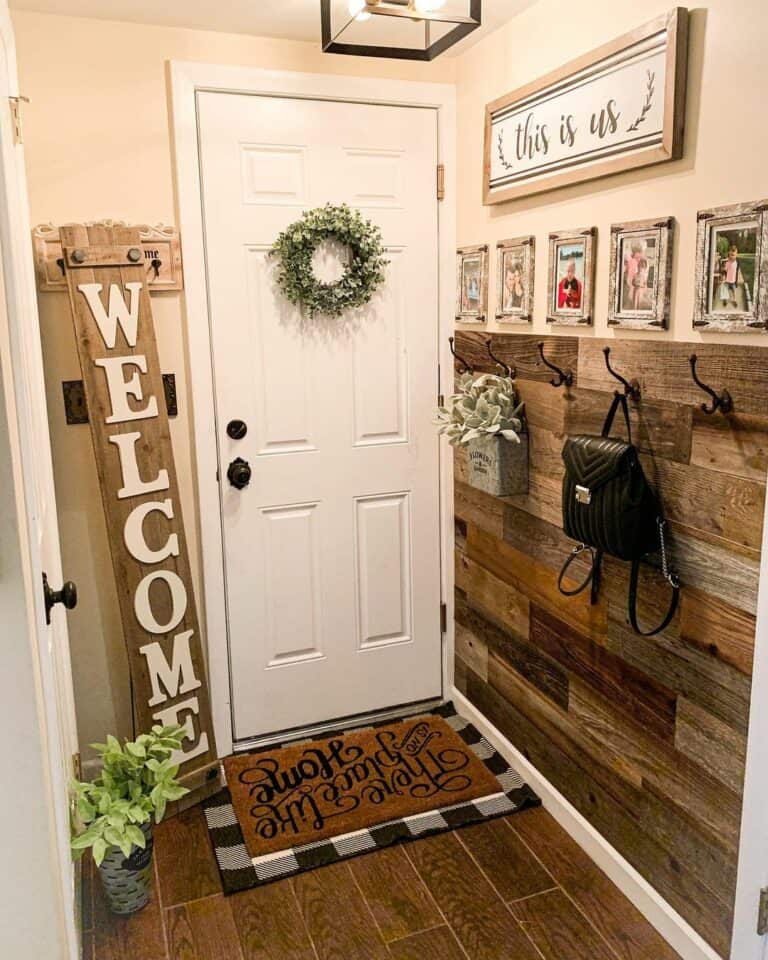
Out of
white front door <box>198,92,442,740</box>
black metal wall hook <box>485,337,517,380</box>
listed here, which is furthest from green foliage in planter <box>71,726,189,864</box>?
black metal wall hook <box>485,337,517,380</box>

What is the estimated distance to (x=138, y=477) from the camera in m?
2.43

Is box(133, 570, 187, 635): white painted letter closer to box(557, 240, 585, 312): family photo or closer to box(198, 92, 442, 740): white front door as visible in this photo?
box(198, 92, 442, 740): white front door

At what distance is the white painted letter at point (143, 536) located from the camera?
2.42 meters

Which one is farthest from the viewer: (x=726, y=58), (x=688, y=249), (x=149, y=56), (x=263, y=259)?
(x=263, y=259)

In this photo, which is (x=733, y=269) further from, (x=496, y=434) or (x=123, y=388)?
(x=123, y=388)

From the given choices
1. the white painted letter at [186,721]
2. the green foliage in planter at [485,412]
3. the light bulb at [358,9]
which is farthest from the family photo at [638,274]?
the white painted letter at [186,721]

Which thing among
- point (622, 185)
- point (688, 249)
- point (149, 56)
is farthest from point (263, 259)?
point (688, 249)

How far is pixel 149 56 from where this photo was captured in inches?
94.9

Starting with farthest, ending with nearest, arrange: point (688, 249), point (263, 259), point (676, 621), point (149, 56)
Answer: point (263, 259)
point (149, 56)
point (676, 621)
point (688, 249)

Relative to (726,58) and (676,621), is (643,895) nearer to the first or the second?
(676,621)

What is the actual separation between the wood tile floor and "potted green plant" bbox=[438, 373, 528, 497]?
103cm

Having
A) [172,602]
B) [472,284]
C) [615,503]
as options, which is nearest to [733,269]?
[615,503]

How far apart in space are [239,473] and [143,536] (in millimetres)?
387

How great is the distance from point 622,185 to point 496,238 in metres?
0.62
